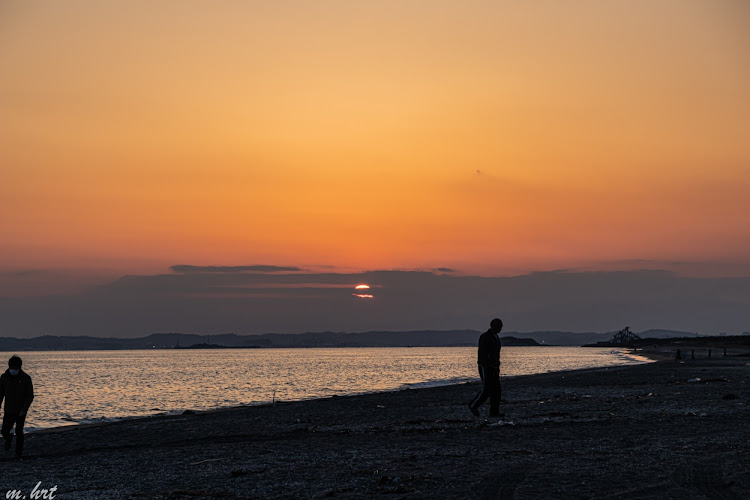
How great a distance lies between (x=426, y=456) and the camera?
13734 millimetres

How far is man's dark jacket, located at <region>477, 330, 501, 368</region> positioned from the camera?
1847 centimetres

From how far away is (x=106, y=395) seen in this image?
2315 inches

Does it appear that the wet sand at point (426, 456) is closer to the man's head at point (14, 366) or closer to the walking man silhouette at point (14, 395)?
the walking man silhouette at point (14, 395)

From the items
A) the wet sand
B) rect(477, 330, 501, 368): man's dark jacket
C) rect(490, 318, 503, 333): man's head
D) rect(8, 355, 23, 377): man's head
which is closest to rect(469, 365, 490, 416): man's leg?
rect(477, 330, 501, 368): man's dark jacket

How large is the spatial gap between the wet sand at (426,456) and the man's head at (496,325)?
2446 mm

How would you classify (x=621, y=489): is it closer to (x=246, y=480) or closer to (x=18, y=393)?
(x=246, y=480)

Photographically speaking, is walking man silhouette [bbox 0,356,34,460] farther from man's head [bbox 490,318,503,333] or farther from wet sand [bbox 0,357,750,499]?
man's head [bbox 490,318,503,333]

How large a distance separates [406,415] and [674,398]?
9.40 meters

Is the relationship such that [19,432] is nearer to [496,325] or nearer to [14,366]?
[14,366]

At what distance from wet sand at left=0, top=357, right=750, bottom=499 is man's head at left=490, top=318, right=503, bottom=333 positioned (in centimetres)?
245

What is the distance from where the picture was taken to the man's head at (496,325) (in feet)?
59.1

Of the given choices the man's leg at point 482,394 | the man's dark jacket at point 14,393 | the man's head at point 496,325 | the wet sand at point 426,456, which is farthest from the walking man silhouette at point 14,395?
the man's head at point 496,325

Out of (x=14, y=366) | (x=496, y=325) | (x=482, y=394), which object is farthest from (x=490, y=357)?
(x=14, y=366)

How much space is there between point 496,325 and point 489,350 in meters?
0.76
